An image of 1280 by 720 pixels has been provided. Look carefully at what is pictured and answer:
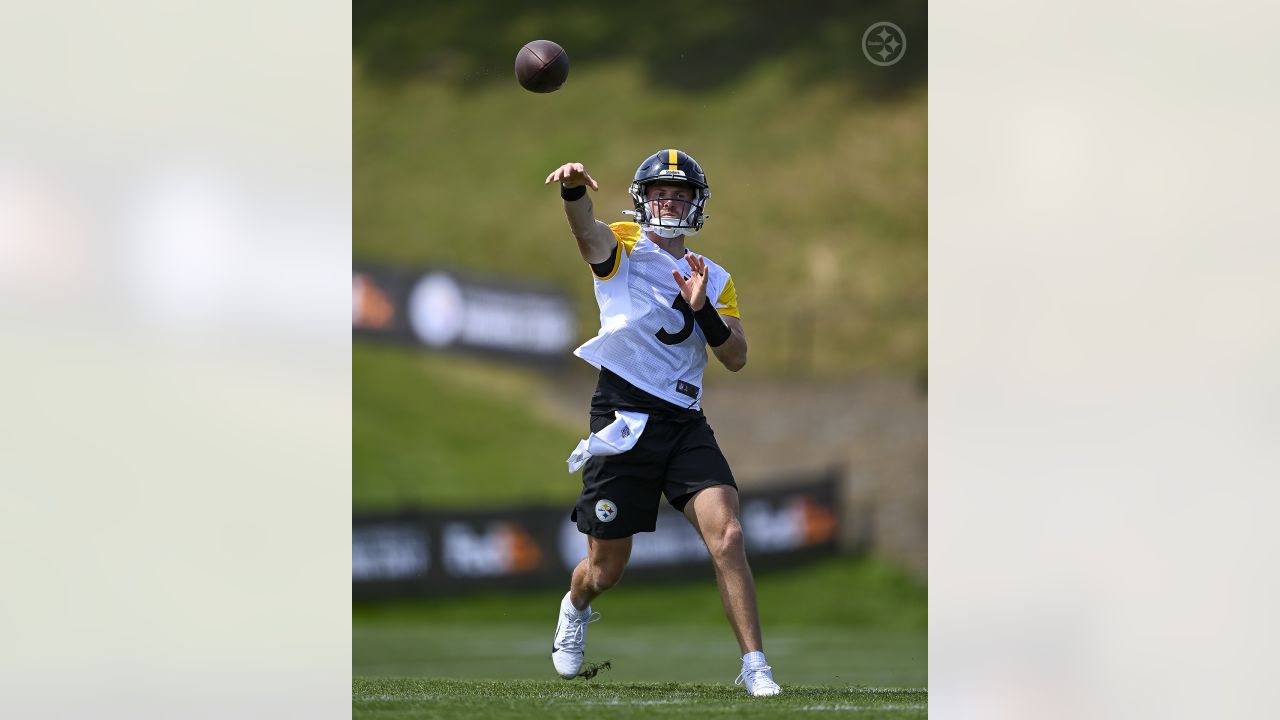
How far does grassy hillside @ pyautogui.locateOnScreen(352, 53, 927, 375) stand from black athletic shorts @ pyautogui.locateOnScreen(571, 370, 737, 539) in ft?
51.7

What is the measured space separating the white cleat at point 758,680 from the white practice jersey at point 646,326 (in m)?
1.10

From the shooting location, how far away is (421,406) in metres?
20.5

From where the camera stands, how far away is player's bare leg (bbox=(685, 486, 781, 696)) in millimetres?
5609

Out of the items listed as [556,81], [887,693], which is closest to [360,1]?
[556,81]

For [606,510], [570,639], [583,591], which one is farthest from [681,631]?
[606,510]

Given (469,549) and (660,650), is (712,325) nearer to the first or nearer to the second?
(660,650)

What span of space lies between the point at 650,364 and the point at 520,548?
394 inches

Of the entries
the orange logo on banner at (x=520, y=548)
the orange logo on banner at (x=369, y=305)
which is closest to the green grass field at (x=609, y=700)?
the orange logo on banner at (x=520, y=548)

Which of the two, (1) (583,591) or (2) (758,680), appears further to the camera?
(1) (583,591)

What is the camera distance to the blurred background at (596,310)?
16047 mm

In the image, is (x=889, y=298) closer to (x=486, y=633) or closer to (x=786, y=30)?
(x=786, y=30)

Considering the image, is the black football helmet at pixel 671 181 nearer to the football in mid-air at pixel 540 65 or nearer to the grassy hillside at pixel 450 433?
the football in mid-air at pixel 540 65

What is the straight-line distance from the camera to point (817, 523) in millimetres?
17484
